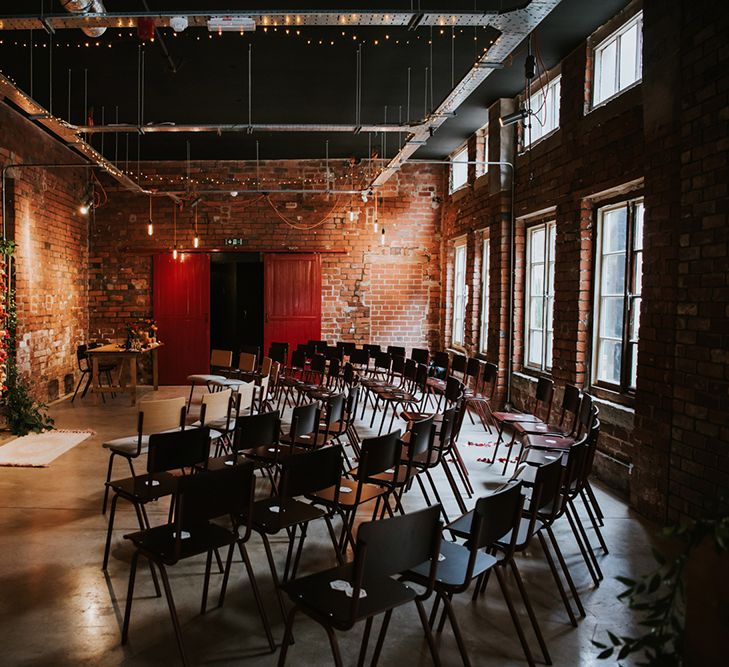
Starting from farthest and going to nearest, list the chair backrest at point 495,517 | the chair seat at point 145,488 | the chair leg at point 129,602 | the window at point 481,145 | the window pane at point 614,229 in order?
the window at point 481,145 → the window pane at point 614,229 → the chair seat at point 145,488 → the chair leg at point 129,602 → the chair backrest at point 495,517

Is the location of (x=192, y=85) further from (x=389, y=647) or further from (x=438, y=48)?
(x=389, y=647)

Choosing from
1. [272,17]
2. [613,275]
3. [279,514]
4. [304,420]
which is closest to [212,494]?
[279,514]

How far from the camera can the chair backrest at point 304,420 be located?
190 inches

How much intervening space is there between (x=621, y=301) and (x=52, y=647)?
5.41 m

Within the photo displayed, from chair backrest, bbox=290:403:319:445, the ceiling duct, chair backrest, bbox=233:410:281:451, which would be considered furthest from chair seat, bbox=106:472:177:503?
the ceiling duct

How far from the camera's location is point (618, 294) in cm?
615

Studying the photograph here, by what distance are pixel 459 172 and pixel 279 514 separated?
9.17m

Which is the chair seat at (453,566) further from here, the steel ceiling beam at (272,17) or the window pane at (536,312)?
the window pane at (536,312)

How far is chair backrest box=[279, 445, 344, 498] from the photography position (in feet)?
11.1

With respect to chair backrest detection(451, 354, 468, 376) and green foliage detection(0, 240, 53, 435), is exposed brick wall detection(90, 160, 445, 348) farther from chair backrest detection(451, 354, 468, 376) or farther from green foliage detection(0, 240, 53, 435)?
green foliage detection(0, 240, 53, 435)

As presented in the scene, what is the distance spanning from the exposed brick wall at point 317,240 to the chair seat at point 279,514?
8.53 meters

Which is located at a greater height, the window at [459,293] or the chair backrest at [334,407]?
the window at [459,293]

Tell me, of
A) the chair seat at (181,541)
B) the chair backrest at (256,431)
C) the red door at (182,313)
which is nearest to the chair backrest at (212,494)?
the chair seat at (181,541)

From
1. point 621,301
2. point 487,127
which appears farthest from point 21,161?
point 621,301
